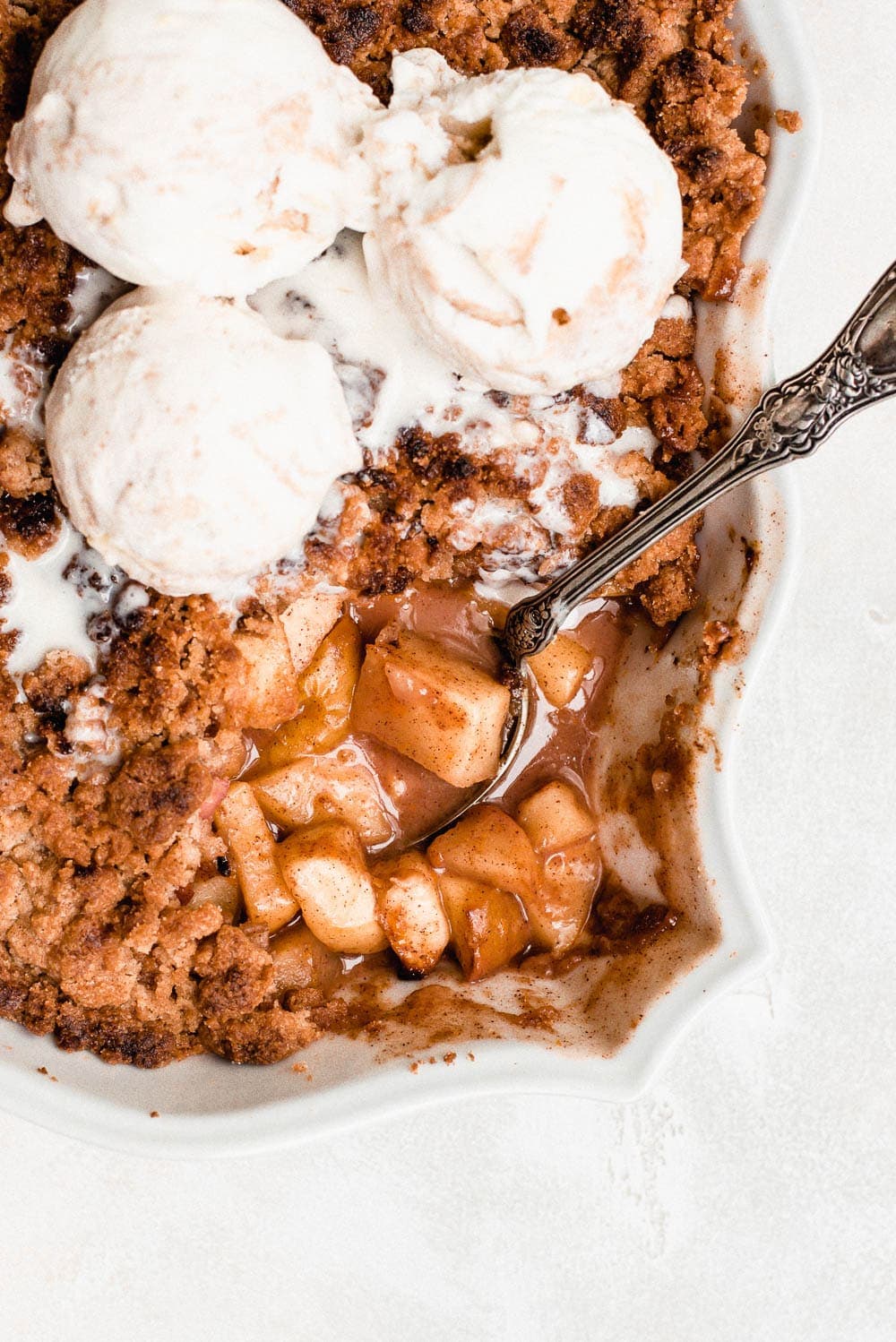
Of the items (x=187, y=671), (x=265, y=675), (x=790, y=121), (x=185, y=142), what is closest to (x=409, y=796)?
(x=265, y=675)

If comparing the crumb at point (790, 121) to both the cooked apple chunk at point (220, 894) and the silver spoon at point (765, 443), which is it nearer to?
the silver spoon at point (765, 443)

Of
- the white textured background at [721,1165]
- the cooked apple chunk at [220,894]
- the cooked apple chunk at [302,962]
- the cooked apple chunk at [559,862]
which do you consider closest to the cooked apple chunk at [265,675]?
the cooked apple chunk at [220,894]

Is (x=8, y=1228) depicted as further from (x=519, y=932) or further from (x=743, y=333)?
(x=743, y=333)

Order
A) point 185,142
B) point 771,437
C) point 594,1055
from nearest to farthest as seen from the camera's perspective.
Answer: point 185,142 < point 771,437 < point 594,1055

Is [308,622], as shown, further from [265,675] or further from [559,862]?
[559,862]

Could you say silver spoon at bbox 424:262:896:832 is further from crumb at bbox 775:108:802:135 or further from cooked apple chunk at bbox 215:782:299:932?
cooked apple chunk at bbox 215:782:299:932

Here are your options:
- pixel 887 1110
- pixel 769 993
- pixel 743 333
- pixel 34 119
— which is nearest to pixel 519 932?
pixel 769 993
